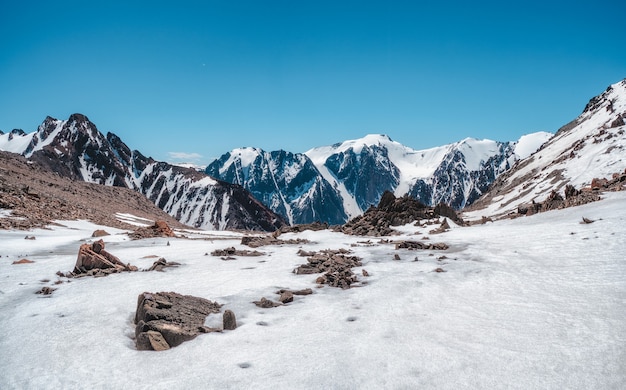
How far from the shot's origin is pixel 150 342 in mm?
7582

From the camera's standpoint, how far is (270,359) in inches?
279

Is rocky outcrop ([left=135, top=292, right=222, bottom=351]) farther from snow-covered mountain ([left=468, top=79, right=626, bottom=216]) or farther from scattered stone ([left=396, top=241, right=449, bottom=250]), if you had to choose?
snow-covered mountain ([left=468, top=79, right=626, bottom=216])

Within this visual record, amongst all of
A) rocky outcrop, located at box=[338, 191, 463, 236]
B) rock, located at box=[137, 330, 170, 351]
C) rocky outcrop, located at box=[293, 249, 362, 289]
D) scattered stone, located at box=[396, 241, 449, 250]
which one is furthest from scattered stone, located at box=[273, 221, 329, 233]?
rock, located at box=[137, 330, 170, 351]

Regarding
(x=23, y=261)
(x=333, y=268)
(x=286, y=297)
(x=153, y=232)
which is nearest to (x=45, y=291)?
(x=23, y=261)

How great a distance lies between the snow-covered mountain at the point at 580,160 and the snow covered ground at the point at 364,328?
219 ft

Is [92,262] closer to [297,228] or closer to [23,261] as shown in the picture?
[23,261]

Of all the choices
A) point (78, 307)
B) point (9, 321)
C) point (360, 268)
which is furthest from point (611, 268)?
point (9, 321)

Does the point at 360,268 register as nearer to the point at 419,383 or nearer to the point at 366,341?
the point at 366,341

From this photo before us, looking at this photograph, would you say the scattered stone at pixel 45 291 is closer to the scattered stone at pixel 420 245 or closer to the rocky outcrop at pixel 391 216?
the scattered stone at pixel 420 245

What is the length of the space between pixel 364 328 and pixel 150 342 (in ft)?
14.9

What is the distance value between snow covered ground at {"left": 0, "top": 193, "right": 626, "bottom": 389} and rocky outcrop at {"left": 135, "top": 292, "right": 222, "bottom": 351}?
0.29m

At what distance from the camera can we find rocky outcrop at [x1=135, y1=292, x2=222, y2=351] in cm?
770

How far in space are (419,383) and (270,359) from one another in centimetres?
272

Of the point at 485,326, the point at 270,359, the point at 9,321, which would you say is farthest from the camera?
the point at 9,321
